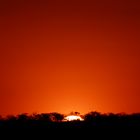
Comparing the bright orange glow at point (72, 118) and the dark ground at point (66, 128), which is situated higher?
the bright orange glow at point (72, 118)

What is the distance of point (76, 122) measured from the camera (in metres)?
9.26

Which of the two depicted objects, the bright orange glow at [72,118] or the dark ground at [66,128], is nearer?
the dark ground at [66,128]

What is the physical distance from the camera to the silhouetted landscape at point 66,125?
30.3 feet

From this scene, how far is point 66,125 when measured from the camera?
30.4ft

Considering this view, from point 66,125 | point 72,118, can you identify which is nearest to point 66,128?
point 66,125

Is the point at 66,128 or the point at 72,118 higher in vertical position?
the point at 72,118

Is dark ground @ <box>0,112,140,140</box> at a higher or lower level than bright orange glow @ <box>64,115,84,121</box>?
lower

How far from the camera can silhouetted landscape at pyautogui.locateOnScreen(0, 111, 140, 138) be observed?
Answer: 30.3 feet

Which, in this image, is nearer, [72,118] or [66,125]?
[66,125]

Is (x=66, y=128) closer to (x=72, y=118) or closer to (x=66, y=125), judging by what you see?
(x=66, y=125)

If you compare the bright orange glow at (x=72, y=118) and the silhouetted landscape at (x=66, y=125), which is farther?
the bright orange glow at (x=72, y=118)

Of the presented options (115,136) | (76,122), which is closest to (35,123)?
(76,122)

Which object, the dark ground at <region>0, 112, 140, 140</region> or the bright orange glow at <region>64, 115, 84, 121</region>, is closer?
the dark ground at <region>0, 112, 140, 140</region>

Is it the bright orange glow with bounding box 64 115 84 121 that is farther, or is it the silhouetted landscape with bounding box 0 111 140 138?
the bright orange glow with bounding box 64 115 84 121
